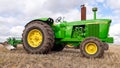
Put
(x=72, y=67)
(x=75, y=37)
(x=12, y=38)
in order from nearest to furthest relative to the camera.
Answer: (x=72, y=67), (x=75, y=37), (x=12, y=38)

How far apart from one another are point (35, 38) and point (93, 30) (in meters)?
2.88

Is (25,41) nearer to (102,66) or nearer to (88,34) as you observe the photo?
(88,34)

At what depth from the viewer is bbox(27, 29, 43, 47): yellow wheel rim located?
40.9 feet

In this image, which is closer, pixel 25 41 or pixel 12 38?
pixel 25 41

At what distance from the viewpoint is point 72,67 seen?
7930 millimetres

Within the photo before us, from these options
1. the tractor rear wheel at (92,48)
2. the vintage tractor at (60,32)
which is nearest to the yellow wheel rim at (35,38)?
the vintage tractor at (60,32)

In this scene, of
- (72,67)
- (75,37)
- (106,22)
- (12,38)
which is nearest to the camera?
(72,67)

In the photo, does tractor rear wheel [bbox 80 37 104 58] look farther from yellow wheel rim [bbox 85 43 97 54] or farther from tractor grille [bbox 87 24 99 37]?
tractor grille [bbox 87 24 99 37]

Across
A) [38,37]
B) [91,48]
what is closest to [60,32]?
[38,37]

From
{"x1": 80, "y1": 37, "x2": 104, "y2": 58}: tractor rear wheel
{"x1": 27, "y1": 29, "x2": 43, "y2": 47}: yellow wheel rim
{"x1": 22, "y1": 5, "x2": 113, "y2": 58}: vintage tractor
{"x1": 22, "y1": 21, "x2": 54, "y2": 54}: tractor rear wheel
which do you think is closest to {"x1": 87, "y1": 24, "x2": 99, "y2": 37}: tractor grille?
{"x1": 22, "y1": 5, "x2": 113, "y2": 58}: vintage tractor

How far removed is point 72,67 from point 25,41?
5.39 metres

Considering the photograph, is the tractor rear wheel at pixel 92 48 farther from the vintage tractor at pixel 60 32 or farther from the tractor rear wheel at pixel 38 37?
the tractor rear wheel at pixel 38 37

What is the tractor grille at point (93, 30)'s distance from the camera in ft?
40.1

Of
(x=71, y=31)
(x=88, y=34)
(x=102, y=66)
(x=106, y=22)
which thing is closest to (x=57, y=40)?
(x=71, y=31)
